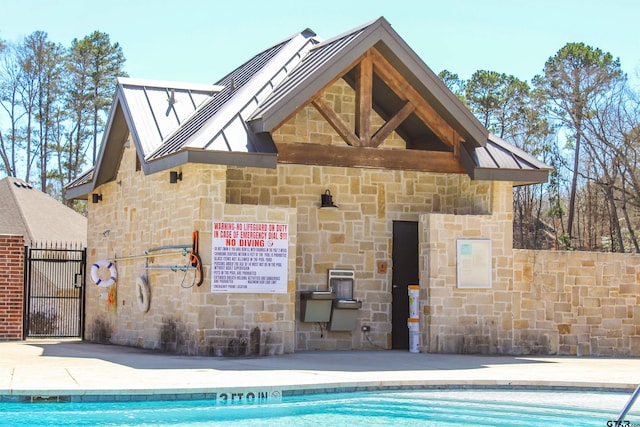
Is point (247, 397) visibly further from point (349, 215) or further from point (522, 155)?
point (522, 155)

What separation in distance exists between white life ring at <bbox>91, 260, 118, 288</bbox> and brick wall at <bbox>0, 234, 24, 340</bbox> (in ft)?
5.06

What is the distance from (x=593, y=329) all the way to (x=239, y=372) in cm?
831

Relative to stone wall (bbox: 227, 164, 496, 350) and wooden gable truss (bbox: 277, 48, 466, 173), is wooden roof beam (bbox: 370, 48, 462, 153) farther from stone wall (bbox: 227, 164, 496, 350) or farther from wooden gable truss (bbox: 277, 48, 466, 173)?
stone wall (bbox: 227, 164, 496, 350)

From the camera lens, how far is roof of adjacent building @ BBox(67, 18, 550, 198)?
15.4m

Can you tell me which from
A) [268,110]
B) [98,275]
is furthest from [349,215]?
[98,275]

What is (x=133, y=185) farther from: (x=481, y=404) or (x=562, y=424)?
(x=562, y=424)

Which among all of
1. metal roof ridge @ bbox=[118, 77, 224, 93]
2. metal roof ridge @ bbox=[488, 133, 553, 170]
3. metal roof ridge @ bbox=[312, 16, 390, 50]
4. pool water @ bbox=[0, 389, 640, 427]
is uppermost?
metal roof ridge @ bbox=[312, 16, 390, 50]

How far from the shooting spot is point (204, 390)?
10672 millimetres

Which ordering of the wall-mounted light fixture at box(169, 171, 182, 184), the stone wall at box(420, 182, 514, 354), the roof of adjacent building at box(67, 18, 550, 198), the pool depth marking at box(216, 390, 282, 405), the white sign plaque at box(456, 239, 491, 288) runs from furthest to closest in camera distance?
the white sign plaque at box(456, 239, 491, 288) → the stone wall at box(420, 182, 514, 354) → the wall-mounted light fixture at box(169, 171, 182, 184) → the roof of adjacent building at box(67, 18, 550, 198) → the pool depth marking at box(216, 390, 282, 405)

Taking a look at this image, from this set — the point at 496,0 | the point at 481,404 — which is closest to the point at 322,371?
the point at 481,404

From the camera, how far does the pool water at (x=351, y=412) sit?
32.4ft

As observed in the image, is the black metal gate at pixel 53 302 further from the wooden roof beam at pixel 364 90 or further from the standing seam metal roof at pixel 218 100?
the wooden roof beam at pixel 364 90

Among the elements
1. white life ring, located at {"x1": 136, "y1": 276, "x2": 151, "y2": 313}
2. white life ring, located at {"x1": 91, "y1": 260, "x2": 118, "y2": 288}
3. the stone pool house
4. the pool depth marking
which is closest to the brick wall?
white life ring, located at {"x1": 91, "y1": 260, "x2": 118, "y2": 288}

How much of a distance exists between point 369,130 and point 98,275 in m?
7.12
